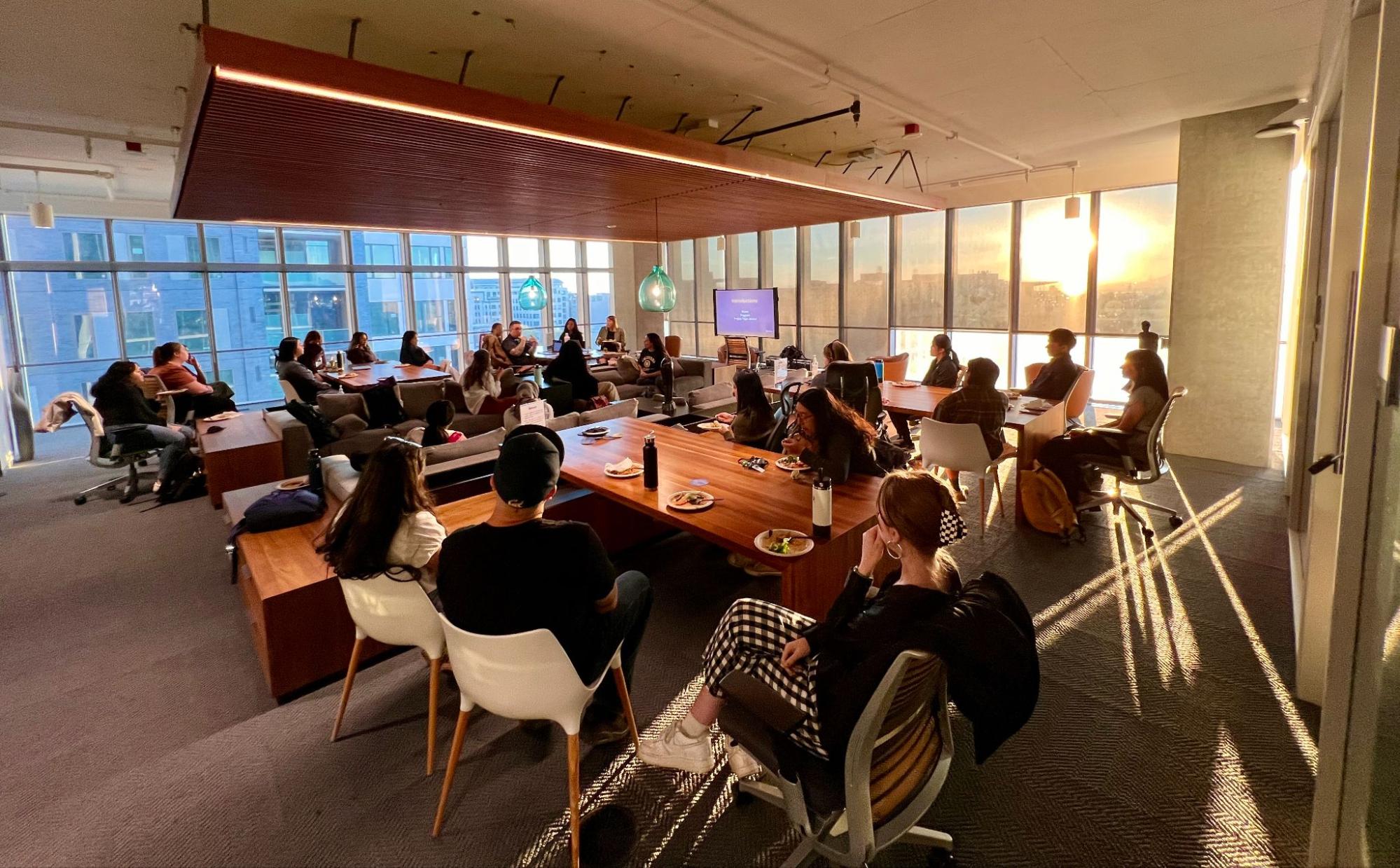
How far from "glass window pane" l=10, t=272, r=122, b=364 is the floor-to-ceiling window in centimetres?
1

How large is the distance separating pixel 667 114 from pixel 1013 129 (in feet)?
10.4

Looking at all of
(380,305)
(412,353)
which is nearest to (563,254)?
(380,305)

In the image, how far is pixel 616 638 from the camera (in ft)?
7.29

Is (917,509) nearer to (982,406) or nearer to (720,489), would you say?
(720,489)

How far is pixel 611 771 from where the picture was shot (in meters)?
2.41

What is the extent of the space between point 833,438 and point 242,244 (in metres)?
10.5

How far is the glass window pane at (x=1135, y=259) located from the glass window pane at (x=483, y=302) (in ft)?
31.8

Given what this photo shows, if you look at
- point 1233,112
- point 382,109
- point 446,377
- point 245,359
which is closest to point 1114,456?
point 1233,112

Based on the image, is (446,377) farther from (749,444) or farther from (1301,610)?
(1301,610)

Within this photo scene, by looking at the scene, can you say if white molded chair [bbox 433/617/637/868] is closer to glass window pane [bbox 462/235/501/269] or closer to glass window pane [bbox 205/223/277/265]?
glass window pane [bbox 205/223/277/265]

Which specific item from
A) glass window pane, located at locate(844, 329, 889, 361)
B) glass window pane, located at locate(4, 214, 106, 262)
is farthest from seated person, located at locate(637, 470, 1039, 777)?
glass window pane, located at locate(4, 214, 106, 262)

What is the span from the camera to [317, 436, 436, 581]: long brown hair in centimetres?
223

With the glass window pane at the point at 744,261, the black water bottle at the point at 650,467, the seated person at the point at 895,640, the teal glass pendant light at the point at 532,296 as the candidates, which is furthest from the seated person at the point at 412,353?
the seated person at the point at 895,640

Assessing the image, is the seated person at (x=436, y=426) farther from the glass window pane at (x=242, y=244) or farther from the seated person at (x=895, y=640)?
the glass window pane at (x=242, y=244)
